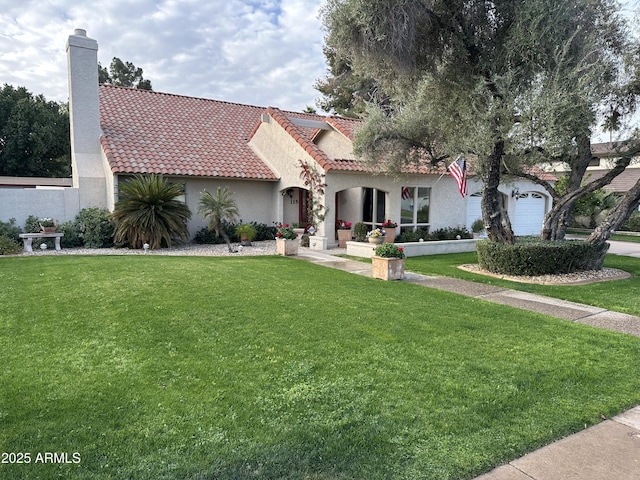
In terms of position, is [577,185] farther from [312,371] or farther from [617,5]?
[312,371]

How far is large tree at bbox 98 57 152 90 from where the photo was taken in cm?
4697

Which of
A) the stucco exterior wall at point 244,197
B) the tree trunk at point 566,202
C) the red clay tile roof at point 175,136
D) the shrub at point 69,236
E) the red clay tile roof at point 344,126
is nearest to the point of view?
the tree trunk at point 566,202

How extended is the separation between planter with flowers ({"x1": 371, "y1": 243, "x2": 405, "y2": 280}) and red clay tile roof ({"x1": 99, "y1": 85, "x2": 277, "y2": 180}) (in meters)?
8.80

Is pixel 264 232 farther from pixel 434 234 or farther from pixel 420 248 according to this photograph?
pixel 434 234

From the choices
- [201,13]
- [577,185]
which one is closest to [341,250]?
[577,185]

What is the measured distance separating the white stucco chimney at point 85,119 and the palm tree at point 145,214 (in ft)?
7.50

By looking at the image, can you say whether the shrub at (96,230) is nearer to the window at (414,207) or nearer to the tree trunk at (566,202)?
the window at (414,207)

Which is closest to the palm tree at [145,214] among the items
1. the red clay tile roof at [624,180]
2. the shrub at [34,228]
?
the shrub at [34,228]

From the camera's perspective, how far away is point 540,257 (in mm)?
10031

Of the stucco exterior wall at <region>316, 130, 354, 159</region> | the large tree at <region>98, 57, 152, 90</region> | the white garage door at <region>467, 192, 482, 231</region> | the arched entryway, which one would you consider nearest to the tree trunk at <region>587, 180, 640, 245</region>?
the white garage door at <region>467, 192, 482, 231</region>

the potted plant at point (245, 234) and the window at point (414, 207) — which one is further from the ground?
the window at point (414, 207)

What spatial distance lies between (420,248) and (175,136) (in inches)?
437

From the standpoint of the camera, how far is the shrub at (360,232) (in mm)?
15734

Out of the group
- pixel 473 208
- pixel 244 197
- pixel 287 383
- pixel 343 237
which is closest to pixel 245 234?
pixel 244 197
